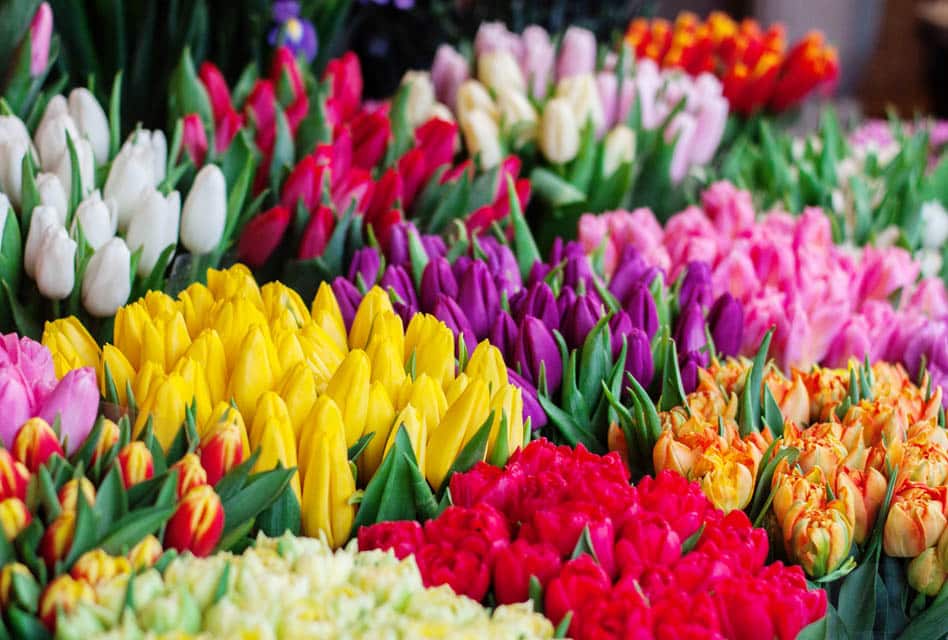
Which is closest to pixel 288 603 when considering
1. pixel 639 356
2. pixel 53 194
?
pixel 639 356

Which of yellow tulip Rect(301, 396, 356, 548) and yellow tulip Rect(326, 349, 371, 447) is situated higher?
yellow tulip Rect(326, 349, 371, 447)

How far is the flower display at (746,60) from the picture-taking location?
2.08 metres

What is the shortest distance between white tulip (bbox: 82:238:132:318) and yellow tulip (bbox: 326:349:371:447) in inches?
11.3

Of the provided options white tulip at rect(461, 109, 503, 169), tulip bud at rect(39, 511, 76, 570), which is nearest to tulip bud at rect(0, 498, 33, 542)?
tulip bud at rect(39, 511, 76, 570)

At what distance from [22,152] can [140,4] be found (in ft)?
1.65

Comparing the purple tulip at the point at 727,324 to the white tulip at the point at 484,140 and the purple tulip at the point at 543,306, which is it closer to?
the purple tulip at the point at 543,306

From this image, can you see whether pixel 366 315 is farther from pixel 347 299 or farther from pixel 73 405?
pixel 73 405

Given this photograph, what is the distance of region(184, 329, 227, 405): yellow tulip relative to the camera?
78cm

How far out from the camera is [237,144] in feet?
4.02

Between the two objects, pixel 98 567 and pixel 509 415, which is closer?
pixel 98 567

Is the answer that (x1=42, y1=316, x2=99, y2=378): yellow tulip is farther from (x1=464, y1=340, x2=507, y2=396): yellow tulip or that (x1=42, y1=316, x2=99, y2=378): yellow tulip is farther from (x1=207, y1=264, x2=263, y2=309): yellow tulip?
(x1=464, y1=340, x2=507, y2=396): yellow tulip

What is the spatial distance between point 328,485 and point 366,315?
21 centimetres

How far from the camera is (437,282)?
1011 millimetres

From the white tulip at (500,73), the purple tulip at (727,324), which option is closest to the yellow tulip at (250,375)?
the purple tulip at (727,324)
